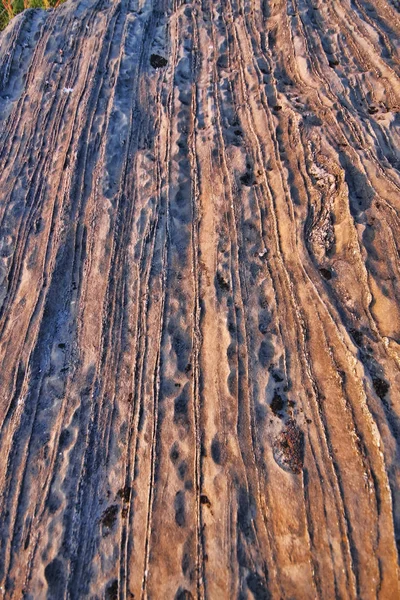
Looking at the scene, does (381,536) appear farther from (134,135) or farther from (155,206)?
(134,135)

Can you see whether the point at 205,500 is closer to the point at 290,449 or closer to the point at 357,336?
the point at 290,449

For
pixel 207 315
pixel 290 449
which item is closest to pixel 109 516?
pixel 290 449

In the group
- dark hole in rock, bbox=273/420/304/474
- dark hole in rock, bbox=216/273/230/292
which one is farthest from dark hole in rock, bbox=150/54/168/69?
dark hole in rock, bbox=273/420/304/474

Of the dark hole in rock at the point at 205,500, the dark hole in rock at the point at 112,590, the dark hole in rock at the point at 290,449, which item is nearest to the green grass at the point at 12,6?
the dark hole in rock at the point at 290,449

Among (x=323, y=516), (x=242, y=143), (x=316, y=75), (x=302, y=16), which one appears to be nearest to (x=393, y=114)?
(x=316, y=75)

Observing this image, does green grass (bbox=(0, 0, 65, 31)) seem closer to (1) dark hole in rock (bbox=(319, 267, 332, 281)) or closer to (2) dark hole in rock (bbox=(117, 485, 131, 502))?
(1) dark hole in rock (bbox=(319, 267, 332, 281))

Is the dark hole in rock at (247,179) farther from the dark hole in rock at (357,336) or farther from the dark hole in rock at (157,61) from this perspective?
the dark hole in rock at (157,61)
